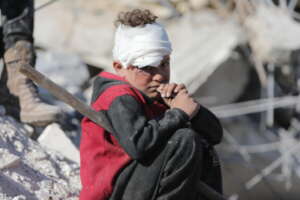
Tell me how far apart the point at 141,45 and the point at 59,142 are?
3.25 ft

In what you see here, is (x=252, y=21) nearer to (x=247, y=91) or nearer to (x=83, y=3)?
(x=247, y=91)

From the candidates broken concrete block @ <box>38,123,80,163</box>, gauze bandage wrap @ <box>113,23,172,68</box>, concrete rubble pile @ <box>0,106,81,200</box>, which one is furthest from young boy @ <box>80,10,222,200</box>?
broken concrete block @ <box>38,123,80,163</box>

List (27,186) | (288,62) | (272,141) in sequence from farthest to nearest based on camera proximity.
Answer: (272,141) → (288,62) → (27,186)

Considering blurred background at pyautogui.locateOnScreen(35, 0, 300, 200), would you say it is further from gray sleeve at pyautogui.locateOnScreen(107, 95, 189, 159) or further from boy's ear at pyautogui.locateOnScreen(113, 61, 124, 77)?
gray sleeve at pyautogui.locateOnScreen(107, 95, 189, 159)

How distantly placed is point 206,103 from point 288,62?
69cm

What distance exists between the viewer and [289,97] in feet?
21.1

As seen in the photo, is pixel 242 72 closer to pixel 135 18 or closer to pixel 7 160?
pixel 7 160

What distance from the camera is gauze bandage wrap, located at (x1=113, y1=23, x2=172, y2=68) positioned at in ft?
8.70

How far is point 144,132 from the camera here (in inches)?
96.3

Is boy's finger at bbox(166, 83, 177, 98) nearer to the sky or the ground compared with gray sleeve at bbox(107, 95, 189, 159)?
nearer to the sky

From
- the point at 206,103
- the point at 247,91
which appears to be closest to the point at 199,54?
the point at 206,103

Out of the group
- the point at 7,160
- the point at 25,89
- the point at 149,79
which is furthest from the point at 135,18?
the point at 25,89

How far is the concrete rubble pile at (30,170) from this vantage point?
2887 millimetres

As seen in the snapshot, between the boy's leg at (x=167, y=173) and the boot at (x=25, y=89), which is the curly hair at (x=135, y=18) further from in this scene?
the boot at (x=25, y=89)
